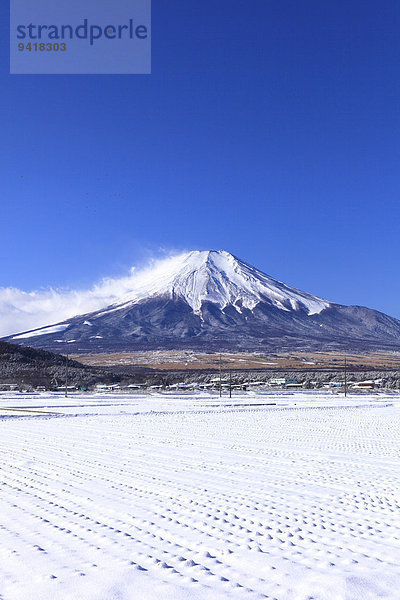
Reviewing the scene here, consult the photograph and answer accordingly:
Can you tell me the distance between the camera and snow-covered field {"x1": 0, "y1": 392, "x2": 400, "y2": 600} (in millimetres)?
4645

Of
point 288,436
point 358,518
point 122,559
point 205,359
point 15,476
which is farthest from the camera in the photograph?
point 205,359

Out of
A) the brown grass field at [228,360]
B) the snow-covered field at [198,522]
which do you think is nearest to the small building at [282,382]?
the brown grass field at [228,360]

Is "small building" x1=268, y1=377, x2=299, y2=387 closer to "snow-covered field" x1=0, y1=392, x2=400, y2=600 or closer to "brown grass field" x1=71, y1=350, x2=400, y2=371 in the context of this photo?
"brown grass field" x1=71, y1=350, x2=400, y2=371

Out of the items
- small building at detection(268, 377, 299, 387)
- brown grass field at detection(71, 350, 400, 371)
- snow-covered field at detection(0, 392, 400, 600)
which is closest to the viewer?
snow-covered field at detection(0, 392, 400, 600)

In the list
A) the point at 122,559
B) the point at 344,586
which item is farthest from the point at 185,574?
the point at 344,586

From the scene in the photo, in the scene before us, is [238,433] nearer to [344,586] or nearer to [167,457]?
[167,457]

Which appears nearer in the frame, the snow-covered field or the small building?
the snow-covered field

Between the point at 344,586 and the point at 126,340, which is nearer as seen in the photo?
the point at 344,586

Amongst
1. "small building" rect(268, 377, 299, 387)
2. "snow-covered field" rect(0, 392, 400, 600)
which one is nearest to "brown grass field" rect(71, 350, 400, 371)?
"small building" rect(268, 377, 299, 387)

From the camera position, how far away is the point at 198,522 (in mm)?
6742

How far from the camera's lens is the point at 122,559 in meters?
5.30

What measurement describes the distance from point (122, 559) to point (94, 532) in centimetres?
105

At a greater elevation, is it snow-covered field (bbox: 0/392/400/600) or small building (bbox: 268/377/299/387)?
snow-covered field (bbox: 0/392/400/600)

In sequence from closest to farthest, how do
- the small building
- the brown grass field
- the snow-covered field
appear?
the snow-covered field, the small building, the brown grass field
